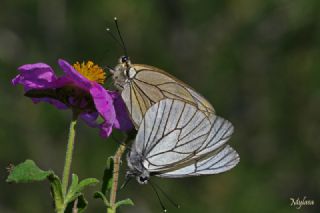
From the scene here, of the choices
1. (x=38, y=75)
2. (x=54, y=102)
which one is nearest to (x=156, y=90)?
(x=54, y=102)

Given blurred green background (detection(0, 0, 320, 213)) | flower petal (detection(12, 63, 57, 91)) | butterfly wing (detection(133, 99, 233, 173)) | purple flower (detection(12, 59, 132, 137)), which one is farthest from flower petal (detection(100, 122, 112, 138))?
blurred green background (detection(0, 0, 320, 213))

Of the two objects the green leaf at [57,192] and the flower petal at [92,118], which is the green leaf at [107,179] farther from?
the flower petal at [92,118]

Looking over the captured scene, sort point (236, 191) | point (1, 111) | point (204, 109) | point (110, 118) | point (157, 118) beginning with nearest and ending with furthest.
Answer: point (110, 118) < point (157, 118) < point (204, 109) < point (236, 191) < point (1, 111)

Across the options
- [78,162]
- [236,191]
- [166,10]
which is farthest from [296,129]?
[78,162]

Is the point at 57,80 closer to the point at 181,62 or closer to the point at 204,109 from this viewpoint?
the point at 204,109

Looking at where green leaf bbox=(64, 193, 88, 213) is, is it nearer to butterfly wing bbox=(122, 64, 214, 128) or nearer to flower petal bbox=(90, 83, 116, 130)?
flower petal bbox=(90, 83, 116, 130)

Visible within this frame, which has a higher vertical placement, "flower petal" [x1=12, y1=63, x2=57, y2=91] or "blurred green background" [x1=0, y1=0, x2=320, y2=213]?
"flower petal" [x1=12, y1=63, x2=57, y2=91]

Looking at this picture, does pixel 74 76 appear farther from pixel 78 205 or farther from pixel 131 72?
pixel 131 72
